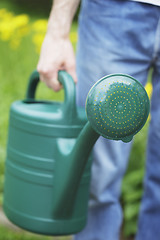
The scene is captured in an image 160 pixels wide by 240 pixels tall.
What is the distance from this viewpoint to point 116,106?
1094 mm

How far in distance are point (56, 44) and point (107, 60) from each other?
20 cm

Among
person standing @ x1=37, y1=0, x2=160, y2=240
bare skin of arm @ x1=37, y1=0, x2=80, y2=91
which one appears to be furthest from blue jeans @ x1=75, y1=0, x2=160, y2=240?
bare skin of arm @ x1=37, y1=0, x2=80, y2=91

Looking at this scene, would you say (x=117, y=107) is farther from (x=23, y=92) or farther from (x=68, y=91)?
(x=23, y=92)

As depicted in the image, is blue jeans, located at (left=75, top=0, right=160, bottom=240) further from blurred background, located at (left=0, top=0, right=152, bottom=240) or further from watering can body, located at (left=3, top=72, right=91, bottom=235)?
blurred background, located at (left=0, top=0, right=152, bottom=240)

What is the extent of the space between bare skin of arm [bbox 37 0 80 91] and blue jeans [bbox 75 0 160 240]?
4.7 inches

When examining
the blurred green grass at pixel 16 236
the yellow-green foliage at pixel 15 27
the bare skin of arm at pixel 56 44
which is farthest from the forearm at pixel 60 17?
the yellow-green foliage at pixel 15 27

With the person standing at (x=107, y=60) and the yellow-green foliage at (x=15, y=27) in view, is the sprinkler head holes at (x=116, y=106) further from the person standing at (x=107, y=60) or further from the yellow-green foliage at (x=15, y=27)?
A: the yellow-green foliage at (x=15, y=27)

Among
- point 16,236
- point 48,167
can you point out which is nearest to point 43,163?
point 48,167

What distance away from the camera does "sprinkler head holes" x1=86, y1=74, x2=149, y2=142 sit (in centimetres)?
108

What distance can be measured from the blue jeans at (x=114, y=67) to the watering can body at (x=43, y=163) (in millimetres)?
143

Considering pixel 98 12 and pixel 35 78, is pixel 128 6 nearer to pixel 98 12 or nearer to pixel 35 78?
pixel 98 12

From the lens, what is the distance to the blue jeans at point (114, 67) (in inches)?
61.4

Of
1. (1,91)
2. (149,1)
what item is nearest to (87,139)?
(149,1)

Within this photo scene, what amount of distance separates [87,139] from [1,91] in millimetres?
1790
